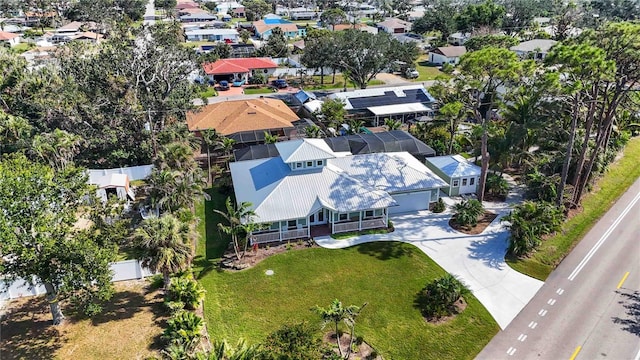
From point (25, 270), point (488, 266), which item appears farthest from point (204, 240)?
point (488, 266)

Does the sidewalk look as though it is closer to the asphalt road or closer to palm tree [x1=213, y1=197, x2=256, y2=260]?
the asphalt road

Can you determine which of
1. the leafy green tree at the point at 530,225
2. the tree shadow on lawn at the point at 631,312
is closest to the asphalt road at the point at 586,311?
the tree shadow on lawn at the point at 631,312

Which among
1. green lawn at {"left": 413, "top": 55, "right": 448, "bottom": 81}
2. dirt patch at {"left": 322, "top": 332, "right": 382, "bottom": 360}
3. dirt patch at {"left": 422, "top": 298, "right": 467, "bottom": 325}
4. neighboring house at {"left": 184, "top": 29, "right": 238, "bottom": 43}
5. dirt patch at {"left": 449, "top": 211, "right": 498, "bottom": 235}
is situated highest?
neighboring house at {"left": 184, "top": 29, "right": 238, "bottom": 43}

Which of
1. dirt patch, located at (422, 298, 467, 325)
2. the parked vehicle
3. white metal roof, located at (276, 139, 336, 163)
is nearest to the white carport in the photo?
white metal roof, located at (276, 139, 336, 163)

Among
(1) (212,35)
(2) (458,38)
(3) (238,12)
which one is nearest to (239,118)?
(1) (212,35)

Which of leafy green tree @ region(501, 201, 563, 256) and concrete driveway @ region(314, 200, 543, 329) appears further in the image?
leafy green tree @ region(501, 201, 563, 256)

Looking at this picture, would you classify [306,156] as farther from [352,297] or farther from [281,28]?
[281,28]

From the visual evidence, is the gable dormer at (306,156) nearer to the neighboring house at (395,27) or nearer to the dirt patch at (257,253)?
the dirt patch at (257,253)
